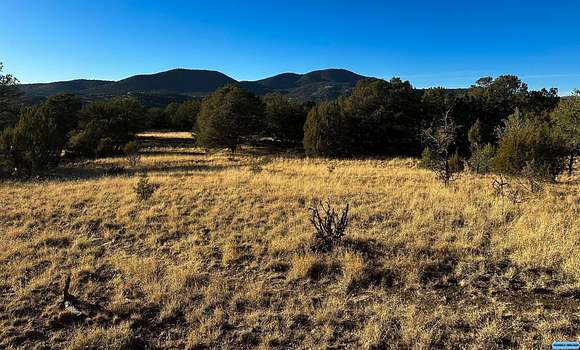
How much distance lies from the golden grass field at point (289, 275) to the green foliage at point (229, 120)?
74.8ft

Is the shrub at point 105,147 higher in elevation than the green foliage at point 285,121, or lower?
lower

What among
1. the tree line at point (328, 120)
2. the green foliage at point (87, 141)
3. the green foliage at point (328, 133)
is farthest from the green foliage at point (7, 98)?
the green foliage at point (328, 133)

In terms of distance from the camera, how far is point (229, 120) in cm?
3341

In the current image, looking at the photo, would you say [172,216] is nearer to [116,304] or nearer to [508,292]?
[116,304]

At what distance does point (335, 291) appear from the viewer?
577cm

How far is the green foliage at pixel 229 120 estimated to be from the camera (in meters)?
33.2

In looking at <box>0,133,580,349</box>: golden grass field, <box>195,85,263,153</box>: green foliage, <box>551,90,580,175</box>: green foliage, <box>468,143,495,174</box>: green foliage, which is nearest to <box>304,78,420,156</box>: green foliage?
<box>195,85,263,153</box>: green foliage

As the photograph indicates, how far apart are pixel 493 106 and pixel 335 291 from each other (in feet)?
142

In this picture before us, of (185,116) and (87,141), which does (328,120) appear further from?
(185,116)

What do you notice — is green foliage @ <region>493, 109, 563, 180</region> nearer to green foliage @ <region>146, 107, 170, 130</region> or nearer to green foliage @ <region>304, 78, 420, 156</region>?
green foliage @ <region>304, 78, 420, 156</region>

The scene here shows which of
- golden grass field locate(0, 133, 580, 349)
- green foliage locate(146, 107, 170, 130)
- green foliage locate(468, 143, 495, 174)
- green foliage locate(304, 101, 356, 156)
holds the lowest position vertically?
golden grass field locate(0, 133, 580, 349)

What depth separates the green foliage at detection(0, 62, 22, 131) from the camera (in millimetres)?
25391

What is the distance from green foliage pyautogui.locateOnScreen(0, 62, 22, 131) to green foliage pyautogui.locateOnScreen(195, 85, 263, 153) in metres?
14.0

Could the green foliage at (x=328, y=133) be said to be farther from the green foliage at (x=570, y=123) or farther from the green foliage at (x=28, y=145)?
the green foliage at (x=28, y=145)
